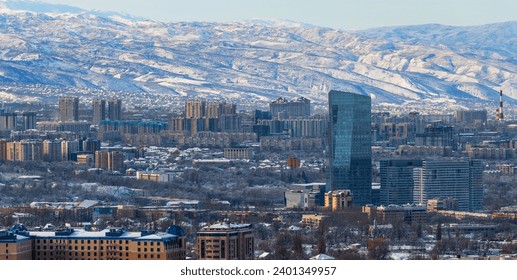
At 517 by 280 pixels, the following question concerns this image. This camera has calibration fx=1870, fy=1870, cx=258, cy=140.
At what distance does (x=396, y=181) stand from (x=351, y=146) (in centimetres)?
160

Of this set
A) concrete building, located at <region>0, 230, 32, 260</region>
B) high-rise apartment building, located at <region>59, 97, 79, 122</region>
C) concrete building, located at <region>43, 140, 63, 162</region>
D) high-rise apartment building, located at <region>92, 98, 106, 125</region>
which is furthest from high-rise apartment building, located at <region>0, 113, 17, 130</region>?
concrete building, located at <region>0, 230, 32, 260</region>

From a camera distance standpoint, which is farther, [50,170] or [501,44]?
[501,44]

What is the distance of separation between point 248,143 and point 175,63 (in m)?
29.4

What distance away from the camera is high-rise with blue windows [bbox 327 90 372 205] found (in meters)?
24.4

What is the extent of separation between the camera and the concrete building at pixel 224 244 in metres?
9.07

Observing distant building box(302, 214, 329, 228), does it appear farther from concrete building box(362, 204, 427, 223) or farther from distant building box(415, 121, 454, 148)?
distant building box(415, 121, 454, 148)

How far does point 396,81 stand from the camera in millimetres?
67312

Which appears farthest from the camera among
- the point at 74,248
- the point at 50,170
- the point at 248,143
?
the point at 248,143

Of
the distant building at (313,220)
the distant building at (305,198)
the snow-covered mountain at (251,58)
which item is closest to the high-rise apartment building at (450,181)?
the distant building at (305,198)

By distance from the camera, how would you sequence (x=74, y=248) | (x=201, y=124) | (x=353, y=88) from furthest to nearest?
(x=353, y=88) → (x=201, y=124) → (x=74, y=248)

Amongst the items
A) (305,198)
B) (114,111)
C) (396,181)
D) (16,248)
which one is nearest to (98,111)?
(114,111)

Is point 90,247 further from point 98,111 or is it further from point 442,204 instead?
point 98,111

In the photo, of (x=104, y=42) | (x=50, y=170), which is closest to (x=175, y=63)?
(x=104, y=42)
